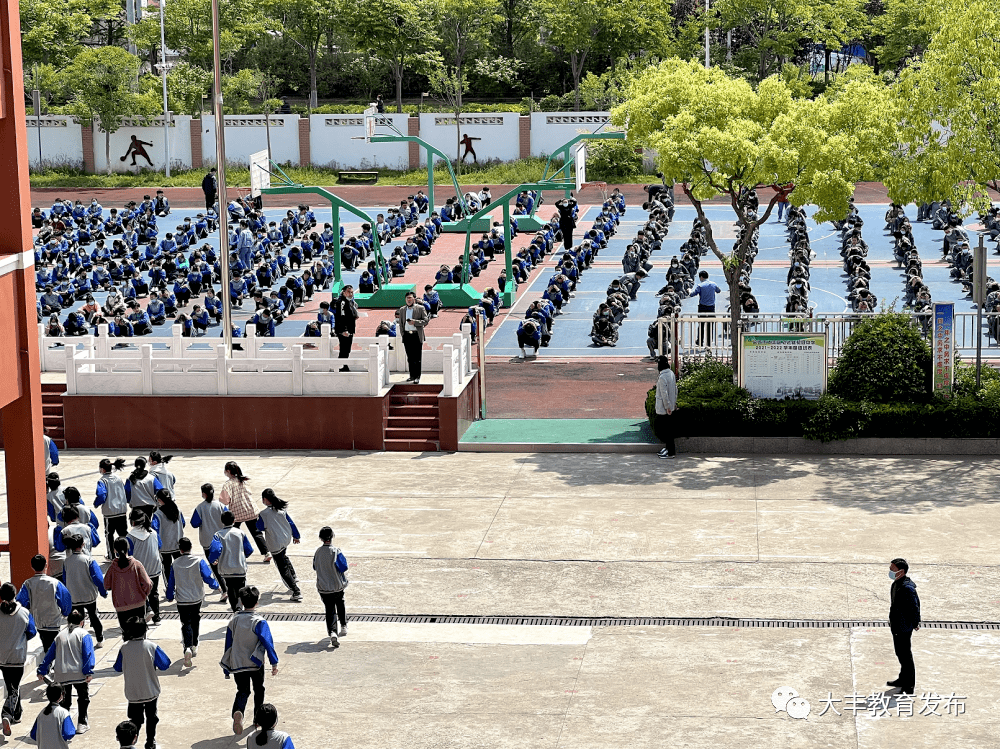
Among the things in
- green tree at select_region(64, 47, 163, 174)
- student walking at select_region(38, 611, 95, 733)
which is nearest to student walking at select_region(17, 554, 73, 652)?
student walking at select_region(38, 611, 95, 733)

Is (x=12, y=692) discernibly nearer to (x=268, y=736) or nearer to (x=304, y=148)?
(x=268, y=736)

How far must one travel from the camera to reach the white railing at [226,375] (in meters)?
23.5

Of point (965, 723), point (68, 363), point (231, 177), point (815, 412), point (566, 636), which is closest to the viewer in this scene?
point (965, 723)

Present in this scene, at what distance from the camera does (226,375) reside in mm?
23734

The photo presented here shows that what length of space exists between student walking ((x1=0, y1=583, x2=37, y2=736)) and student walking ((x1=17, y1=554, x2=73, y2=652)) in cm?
56

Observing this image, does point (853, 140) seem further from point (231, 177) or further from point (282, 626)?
point (231, 177)

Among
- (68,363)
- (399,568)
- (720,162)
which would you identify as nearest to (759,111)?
(720,162)

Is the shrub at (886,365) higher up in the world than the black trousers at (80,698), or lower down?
higher up

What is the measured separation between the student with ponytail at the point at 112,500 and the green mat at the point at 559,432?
288 inches

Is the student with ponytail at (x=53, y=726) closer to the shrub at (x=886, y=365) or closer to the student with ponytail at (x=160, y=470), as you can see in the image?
the student with ponytail at (x=160, y=470)

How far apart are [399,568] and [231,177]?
48116 millimetres

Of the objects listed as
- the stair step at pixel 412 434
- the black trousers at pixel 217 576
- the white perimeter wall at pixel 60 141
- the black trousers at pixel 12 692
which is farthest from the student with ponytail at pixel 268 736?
the white perimeter wall at pixel 60 141

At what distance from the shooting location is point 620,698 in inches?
514

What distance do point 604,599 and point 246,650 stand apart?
5.03 meters
